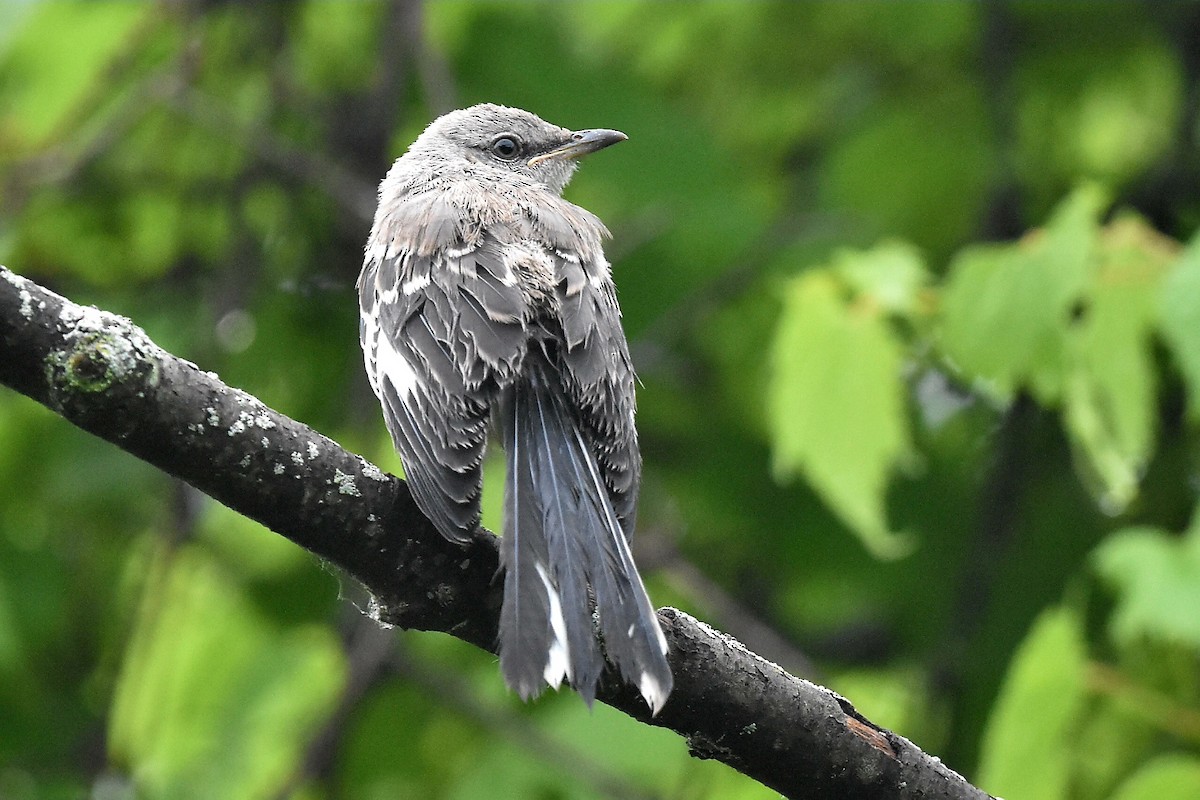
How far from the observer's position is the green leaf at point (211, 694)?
175 inches

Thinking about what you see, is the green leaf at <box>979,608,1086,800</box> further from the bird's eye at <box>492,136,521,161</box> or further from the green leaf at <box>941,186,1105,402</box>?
the bird's eye at <box>492,136,521,161</box>

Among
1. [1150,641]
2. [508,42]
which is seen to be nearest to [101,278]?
[508,42]

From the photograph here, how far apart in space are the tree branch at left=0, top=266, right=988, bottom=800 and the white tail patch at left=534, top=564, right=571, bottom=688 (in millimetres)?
167

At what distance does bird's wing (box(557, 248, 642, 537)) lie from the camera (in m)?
3.18

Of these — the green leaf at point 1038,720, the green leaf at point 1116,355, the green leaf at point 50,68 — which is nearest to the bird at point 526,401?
the green leaf at point 1038,720

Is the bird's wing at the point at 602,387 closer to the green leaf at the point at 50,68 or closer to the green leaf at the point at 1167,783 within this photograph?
the green leaf at the point at 1167,783

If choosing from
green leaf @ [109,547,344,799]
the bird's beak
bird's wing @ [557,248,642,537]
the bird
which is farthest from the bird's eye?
green leaf @ [109,547,344,799]

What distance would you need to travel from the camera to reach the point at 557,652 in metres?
2.46

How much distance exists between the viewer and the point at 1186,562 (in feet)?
12.3

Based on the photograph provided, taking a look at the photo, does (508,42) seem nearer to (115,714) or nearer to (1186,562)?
(115,714)

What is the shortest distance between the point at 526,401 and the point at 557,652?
884 millimetres

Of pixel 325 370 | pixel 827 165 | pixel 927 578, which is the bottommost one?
pixel 325 370

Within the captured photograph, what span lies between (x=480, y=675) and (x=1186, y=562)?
9.08 feet

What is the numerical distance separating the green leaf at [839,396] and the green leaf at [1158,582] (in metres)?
0.68
